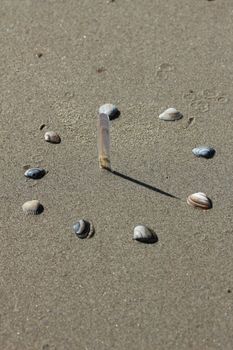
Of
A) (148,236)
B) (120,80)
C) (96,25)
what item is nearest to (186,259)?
(148,236)

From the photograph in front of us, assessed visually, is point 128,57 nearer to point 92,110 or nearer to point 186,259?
point 92,110

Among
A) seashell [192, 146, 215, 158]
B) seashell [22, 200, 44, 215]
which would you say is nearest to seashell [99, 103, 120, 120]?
seashell [192, 146, 215, 158]

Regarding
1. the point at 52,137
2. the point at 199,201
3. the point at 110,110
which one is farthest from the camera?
the point at 110,110

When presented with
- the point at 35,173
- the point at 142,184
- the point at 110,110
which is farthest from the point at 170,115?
the point at 35,173

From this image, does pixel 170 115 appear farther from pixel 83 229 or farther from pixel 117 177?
pixel 83 229

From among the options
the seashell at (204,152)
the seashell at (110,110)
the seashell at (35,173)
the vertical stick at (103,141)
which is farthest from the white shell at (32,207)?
the seashell at (204,152)

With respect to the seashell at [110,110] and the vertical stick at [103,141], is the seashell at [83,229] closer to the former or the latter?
the vertical stick at [103,141]
